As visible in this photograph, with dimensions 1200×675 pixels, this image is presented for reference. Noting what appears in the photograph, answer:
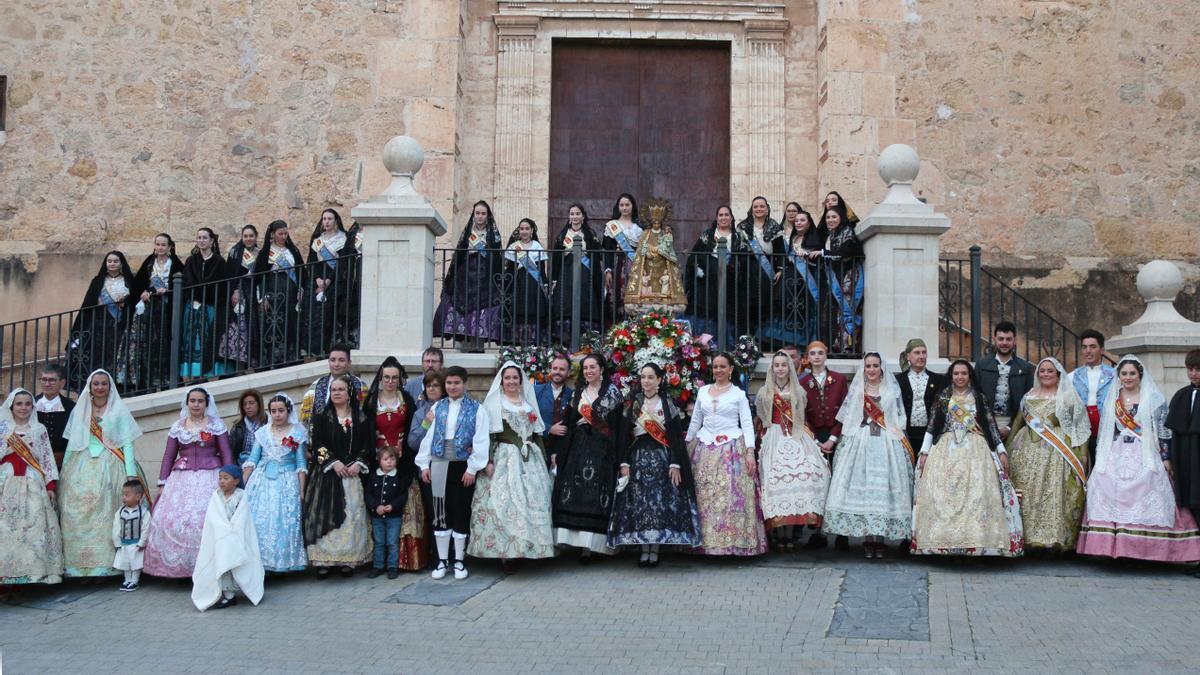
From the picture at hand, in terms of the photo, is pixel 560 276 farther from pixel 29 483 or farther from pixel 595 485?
pixel 29 483

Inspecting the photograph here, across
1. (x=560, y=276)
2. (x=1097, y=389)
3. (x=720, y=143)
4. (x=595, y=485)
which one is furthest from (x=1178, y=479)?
(x=720, y=143)

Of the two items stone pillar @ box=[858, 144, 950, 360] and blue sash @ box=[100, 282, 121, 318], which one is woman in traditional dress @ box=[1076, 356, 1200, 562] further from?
blue sash @ box=[100, 282, 121, 318]

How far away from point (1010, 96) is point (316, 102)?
7641mm

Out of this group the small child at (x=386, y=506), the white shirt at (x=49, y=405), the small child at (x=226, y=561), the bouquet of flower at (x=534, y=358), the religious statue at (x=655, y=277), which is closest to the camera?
the small child at (x=226, y=561)

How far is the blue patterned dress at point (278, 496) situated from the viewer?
27.3 feet

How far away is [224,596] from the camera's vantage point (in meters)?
7.93

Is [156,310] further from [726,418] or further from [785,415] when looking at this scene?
[785,415]

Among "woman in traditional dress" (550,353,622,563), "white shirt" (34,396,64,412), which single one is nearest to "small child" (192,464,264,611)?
"white shirt" (34,396,64,412)

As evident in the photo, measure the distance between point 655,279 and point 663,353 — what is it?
1.05m

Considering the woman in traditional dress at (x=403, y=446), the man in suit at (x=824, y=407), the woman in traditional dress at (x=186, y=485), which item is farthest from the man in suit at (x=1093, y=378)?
the woman in traditional dress at (x=186, y=485)

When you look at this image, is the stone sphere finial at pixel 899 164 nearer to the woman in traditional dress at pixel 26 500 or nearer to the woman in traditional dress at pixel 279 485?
the woman in traditional dress at pixel 279 485

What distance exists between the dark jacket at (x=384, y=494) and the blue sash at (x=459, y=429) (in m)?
0.38

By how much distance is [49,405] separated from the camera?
8867 mm

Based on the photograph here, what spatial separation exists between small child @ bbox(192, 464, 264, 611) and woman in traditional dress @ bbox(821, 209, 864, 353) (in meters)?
4.99
